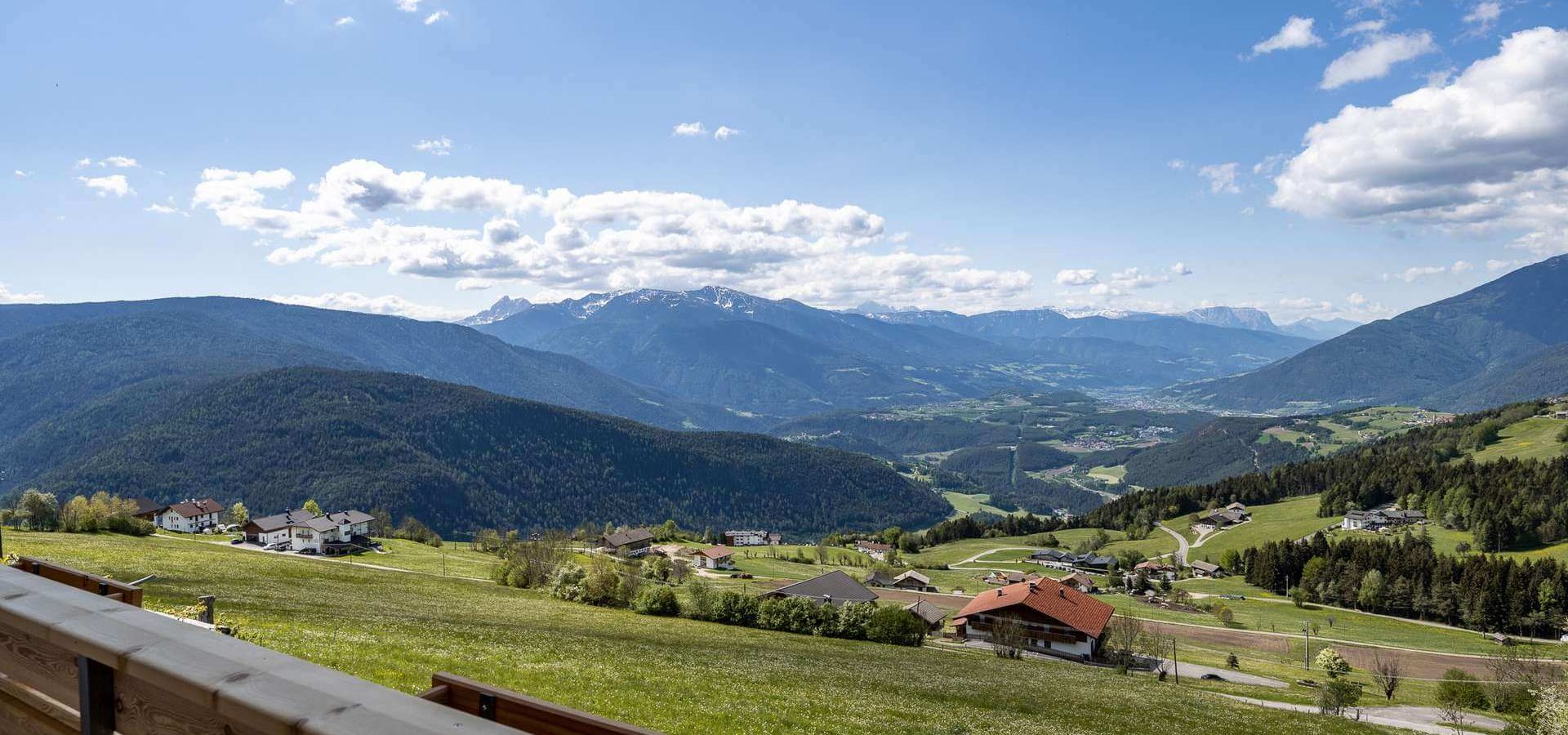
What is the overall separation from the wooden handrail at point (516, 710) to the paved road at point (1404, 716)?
162ft

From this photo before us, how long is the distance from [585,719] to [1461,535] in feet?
561

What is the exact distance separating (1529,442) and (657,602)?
699 feet

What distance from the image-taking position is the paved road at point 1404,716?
4188 cm

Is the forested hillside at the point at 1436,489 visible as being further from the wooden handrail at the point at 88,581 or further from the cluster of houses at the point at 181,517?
the cluster of houses at the point at 181,517

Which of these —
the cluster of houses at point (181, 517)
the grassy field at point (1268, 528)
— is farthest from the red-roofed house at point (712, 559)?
the grassy field at point (1268, 528)

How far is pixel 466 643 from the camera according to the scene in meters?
23.5

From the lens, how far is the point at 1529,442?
171m

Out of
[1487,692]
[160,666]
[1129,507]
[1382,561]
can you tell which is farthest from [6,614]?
[1129,507]

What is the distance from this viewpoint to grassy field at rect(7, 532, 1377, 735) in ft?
61.6

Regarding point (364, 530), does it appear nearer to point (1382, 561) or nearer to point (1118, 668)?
point (1118, 668)

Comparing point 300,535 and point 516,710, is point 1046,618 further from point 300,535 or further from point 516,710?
point 300,535

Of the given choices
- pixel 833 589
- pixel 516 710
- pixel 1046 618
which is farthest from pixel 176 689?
pixel 833 589

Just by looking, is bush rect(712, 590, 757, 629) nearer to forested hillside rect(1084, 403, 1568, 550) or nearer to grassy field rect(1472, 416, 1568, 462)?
forested hillside rect(1084, 403, 1568, 550)

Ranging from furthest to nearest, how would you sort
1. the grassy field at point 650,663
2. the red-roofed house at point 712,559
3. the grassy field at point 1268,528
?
the grassy field at point 1268,528 → the red-roofed house at point 712,559 → the grassy field at point 650,663
